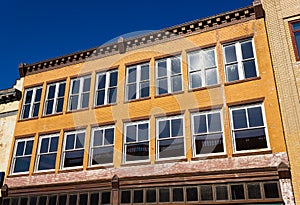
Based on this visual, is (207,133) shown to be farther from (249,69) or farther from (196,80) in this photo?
(249,69)

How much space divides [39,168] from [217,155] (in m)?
10.8

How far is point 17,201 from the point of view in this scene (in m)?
17.5

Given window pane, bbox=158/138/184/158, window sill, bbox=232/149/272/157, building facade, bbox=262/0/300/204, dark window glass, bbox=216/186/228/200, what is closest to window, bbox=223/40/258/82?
building facade, bbox=262/0/300/204

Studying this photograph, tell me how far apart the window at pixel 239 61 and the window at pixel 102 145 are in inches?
287

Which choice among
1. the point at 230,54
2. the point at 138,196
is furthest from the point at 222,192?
the point at 230,54

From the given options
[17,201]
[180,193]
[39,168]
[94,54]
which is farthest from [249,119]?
[17,201]

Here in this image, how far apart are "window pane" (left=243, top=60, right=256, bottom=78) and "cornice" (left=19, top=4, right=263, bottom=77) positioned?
264 cm

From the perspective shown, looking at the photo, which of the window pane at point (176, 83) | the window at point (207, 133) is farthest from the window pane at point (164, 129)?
the window pane at point (176, 83)

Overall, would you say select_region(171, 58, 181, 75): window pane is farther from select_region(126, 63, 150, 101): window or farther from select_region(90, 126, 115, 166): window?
select_region(90, 126, 115, 166): window

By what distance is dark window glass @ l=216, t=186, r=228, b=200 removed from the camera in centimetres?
1334

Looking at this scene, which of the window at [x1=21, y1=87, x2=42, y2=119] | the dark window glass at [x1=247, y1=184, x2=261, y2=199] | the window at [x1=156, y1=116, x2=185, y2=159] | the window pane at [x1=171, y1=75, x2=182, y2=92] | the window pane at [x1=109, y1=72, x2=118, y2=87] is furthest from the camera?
the window at [x1=21, y1=87, x2=42, y2=119]

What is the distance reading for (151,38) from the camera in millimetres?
18641

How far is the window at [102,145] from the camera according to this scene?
16.8 metres

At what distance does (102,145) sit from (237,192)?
7821mm
